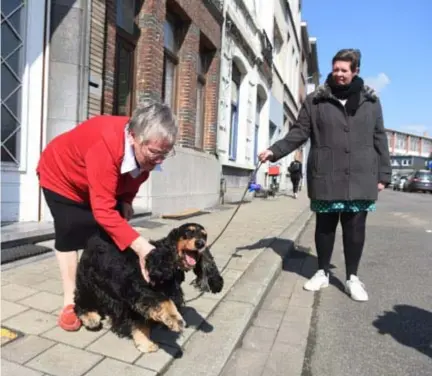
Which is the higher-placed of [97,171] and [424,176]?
[424,176]

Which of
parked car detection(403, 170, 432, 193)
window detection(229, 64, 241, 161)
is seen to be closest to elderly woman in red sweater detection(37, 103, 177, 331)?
window detection(229, 64, 241, 161)

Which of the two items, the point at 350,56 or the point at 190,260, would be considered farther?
the point at 350,56

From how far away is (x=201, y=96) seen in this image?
1263cm

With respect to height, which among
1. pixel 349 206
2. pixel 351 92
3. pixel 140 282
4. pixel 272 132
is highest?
pixel 272 132

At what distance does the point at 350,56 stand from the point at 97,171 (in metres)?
2.83

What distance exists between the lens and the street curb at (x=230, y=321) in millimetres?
2961

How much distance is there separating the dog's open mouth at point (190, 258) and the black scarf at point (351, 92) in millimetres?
2578

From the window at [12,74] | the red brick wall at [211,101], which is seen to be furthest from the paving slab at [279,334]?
the red brick wall at [211,101]

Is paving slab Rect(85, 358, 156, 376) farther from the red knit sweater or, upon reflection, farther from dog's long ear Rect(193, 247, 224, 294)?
the red knit sweater

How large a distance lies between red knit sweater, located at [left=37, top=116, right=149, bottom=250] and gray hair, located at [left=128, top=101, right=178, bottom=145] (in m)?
0.14

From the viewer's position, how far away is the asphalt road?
10.8ft

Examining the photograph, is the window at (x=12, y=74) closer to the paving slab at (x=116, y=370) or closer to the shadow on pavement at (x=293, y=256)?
the shadow on pavement at (x=293, y=256)

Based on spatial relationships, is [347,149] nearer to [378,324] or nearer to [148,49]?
[378,324]

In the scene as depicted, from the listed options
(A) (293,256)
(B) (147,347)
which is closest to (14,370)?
(B) (147,347)
